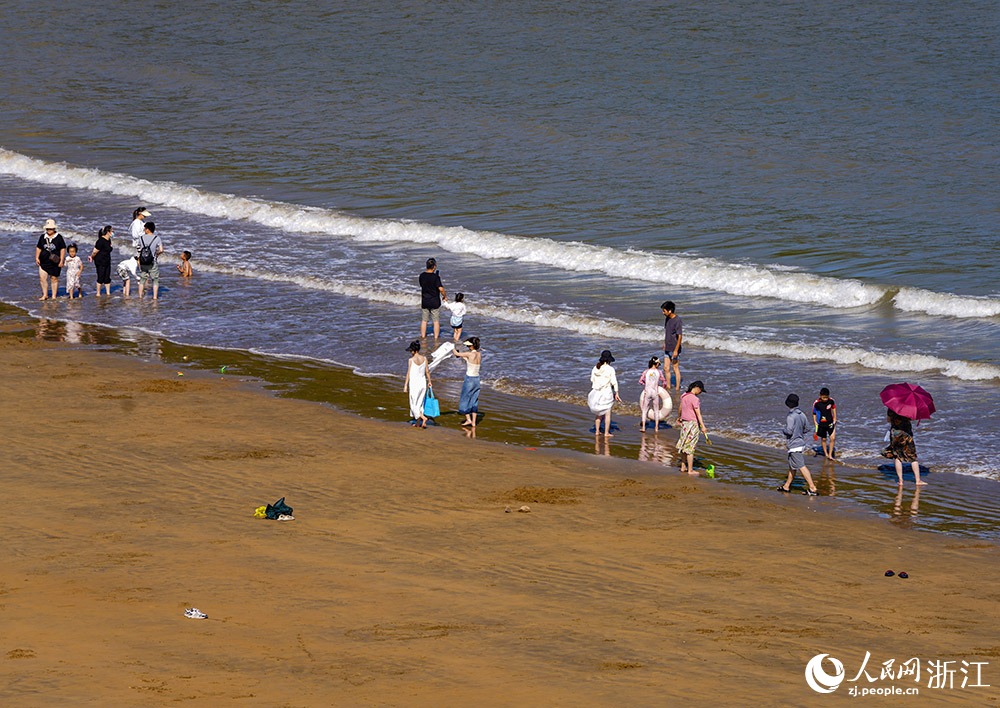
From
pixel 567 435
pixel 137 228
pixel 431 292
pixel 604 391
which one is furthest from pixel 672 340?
pixel 137 228

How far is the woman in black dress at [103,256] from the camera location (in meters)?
23.0

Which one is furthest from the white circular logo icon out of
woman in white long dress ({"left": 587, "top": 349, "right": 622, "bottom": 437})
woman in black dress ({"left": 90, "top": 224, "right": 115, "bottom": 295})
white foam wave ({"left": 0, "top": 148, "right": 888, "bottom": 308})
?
woman in black dress ({"left": 90, "top": 224, "right": 115, "bottom": 295})

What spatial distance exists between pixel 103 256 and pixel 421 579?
15.7 meters

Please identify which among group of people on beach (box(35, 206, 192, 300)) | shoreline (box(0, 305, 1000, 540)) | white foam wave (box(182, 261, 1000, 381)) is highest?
group of people on beach (box(35, 206, 192, 300))

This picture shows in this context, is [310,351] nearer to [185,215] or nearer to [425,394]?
[425,394]

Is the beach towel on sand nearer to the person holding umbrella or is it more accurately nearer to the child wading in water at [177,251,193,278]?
the person holding umbrella

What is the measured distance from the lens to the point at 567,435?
50.8 ft

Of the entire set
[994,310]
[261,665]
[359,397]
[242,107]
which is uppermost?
[242,107]

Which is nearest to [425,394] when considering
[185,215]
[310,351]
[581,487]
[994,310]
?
[581,487]

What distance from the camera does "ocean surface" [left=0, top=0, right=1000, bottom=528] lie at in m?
20.1

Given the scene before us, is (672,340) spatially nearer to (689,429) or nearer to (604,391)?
(604,391)

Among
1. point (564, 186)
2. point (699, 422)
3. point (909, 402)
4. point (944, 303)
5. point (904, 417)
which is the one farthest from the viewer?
point (564, 186)

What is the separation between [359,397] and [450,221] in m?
14.3

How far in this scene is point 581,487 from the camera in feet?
43.0
